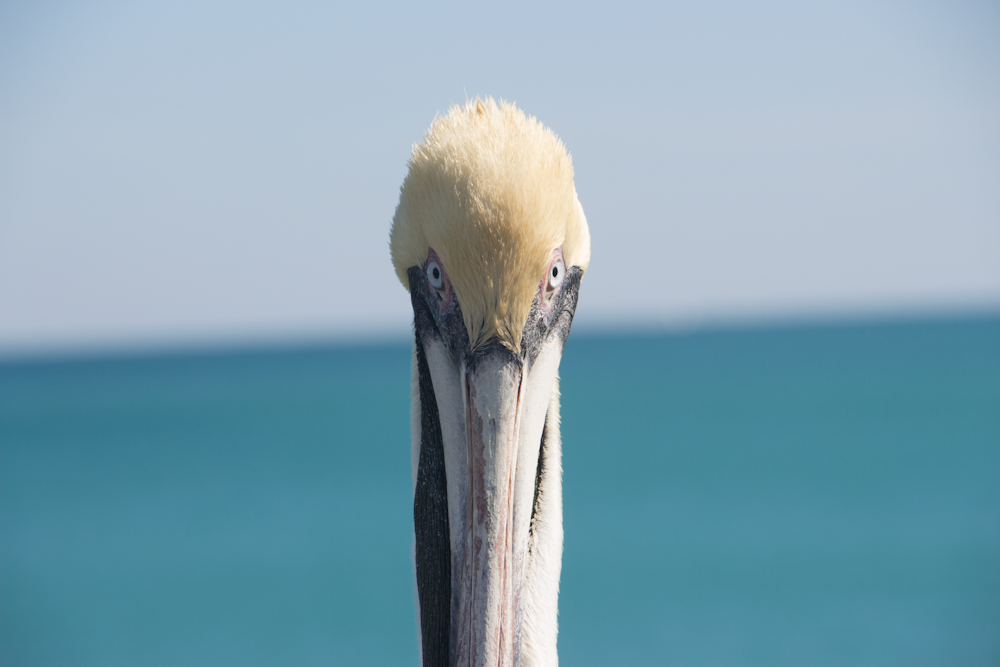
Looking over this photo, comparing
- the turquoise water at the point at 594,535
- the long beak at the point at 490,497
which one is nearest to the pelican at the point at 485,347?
the long beak at the point at 490,497

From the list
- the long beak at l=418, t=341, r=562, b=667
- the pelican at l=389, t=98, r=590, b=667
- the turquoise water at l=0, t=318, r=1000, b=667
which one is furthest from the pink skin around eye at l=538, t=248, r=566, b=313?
the turquoise water at l=0, t=318, r=1000, b=667

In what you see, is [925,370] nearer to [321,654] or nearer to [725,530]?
[725,530]

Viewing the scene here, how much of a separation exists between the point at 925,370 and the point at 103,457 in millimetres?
67140

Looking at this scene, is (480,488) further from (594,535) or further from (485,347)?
(594,535)

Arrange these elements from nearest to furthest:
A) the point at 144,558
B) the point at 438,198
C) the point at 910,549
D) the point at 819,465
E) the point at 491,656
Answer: the point at 491,656, the point at 438,198, the point at 910,549, the point at 144,558, the point at 819,465

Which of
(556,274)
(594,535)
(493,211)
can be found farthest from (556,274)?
(594,535)

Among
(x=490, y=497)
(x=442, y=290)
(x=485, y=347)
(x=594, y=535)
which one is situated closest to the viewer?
(x=490, y=497)

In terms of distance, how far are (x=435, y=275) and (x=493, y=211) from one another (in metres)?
0.33

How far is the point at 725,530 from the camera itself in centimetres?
2652

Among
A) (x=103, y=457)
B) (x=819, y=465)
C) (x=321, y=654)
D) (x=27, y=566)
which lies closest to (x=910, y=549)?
(x=819, y=465)

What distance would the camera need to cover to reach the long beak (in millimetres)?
2328

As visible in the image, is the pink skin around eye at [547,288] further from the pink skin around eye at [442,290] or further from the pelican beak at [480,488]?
the pink skin around eye at [442,290]

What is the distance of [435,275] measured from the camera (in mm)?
2615

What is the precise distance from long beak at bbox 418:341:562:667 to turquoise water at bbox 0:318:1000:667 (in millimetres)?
16000
